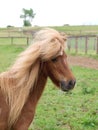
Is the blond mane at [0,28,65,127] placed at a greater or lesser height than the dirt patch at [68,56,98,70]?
greater

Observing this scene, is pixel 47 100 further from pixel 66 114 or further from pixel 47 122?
pixel 47 122

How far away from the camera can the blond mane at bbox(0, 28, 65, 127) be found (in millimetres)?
3213

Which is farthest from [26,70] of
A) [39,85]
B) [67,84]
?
[67,84]

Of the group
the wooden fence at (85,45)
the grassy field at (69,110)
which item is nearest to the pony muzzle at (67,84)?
the grassy field at (69,110)

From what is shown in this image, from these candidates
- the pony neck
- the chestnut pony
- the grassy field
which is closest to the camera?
the chestnut pony

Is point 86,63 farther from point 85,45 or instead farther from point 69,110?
point 69,110

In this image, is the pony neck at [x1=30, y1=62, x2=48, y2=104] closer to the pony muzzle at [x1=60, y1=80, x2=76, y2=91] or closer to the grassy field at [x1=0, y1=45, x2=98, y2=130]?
the pony muzzle at [x1=60, y1=80, x2=76, y2=91]

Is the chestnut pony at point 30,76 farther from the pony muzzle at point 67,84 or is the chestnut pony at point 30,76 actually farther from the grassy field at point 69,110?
the grassy field at point 69,110

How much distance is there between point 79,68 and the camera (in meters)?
13.3

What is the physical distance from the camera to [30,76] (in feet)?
10.8

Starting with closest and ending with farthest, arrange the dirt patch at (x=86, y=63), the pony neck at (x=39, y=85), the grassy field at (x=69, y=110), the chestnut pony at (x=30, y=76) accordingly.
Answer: the chestnut pony at (x=30, y=76) < the pony neck at (x=39, y=85) < the grassy field at (x=69, y=110) < the dirt patch at (x=86, y=63)

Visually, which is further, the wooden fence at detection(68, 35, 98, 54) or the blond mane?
the wooden fence at detection(68, 35, 98, 54)

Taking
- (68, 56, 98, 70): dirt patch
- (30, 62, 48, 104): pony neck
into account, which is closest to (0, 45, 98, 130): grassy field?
(30, 62, 48, 104): pony neck

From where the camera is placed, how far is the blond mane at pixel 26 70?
126 inches
